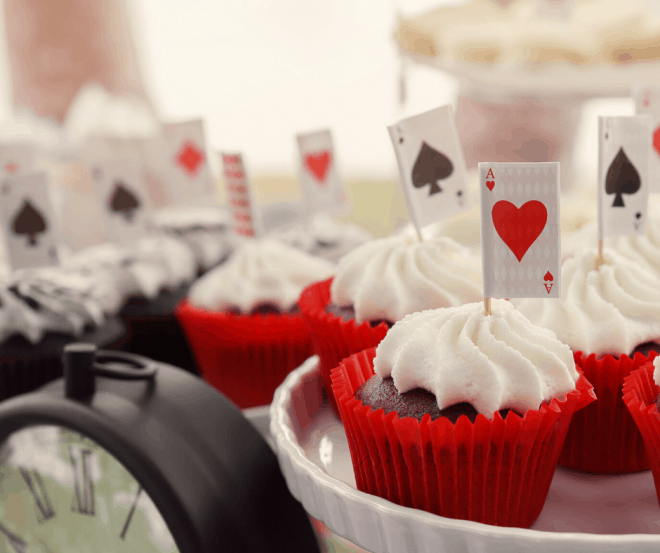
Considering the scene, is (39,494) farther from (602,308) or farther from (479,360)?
(602,308)

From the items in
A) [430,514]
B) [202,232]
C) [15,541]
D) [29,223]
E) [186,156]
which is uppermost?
[186,156]

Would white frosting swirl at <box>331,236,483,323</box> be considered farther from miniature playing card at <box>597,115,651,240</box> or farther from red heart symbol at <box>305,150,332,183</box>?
red heart symbol at <box>305,150,332,183</box>

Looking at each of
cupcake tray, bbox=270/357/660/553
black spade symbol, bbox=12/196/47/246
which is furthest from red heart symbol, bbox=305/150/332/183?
cupcake tray, bbox=270/357/660/553

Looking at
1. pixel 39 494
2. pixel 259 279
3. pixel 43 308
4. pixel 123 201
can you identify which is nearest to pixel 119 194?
pixel 123 201

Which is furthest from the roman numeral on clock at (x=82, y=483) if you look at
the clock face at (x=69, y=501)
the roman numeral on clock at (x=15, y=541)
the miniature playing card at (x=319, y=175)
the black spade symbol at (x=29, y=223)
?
the miniature playing card at (x=319, y=175)

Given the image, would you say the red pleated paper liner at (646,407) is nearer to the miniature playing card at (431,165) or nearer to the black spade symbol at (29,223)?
the miniature playing card at (431,165)
